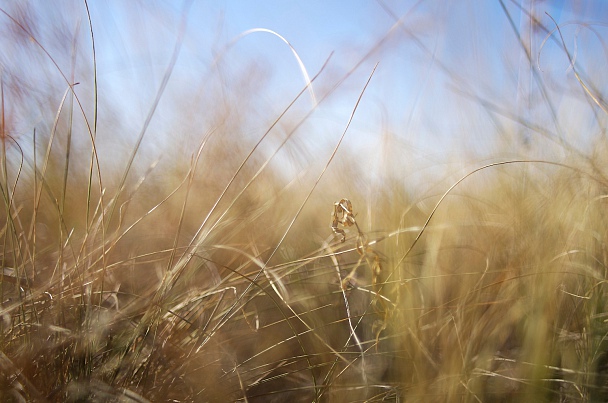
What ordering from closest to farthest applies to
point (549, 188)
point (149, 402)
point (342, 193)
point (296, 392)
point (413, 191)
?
point (149, 402) < point (296, 392) < point (549, 188) < point (413, 191) < point (342, 193)

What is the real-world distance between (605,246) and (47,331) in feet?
2.62

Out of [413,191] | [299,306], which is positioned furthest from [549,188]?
[299,306]

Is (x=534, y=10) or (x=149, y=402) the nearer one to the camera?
(x=149, y=402)

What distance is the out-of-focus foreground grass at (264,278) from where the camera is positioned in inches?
24.0

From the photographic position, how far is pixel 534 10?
98 centimetres

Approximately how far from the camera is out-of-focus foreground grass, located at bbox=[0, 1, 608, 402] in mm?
610

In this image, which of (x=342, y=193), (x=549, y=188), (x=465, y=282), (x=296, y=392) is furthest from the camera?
(x=342, y=193)

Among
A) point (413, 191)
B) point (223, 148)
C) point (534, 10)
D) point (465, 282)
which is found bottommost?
point (465, 282)

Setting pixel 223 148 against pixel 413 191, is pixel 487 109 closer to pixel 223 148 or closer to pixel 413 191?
pixel 413 191

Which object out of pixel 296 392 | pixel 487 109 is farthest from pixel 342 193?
pixel 296 392

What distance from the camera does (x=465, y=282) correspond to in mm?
782

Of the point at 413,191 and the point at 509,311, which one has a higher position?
the point at 413,191

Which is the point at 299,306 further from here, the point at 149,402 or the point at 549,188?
the point at 549,188

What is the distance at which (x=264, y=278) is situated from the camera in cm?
78
